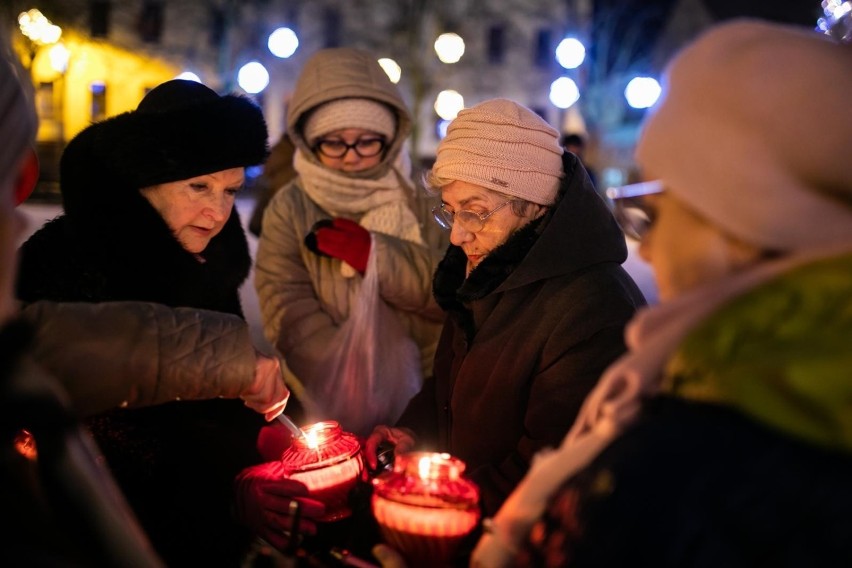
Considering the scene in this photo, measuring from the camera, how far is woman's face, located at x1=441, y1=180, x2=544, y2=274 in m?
2.87

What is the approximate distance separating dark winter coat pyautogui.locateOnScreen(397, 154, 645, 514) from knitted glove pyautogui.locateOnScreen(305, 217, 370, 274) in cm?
106

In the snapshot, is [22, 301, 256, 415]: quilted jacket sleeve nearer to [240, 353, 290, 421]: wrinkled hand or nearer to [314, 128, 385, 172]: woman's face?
[240, 353, 290, 421]: wrinkled hand

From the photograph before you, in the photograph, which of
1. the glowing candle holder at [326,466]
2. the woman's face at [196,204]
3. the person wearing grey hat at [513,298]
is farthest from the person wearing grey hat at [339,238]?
the glowing candle holder at [326,466]

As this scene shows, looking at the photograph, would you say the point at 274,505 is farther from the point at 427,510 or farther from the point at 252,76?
the point at 252,76

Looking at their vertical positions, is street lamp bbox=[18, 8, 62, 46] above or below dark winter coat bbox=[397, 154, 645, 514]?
above

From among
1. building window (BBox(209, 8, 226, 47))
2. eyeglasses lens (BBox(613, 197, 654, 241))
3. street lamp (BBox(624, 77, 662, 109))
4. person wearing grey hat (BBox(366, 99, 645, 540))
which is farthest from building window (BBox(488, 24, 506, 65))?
eyeglasses lens (BBox(613, 197, 654, 241))

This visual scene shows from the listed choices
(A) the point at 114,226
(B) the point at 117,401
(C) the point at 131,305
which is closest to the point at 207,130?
(A) the point at 114,226

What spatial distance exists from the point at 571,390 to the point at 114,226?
1.54 meters

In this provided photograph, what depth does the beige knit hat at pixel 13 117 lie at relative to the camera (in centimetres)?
129

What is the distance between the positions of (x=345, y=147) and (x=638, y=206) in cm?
248

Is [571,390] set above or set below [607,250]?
below

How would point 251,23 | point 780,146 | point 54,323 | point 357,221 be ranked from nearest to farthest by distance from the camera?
point 780,146
point 54,323
point 357,221
point 251,23

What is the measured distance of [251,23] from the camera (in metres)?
34.8

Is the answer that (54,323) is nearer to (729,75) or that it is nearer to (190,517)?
(190,517)
